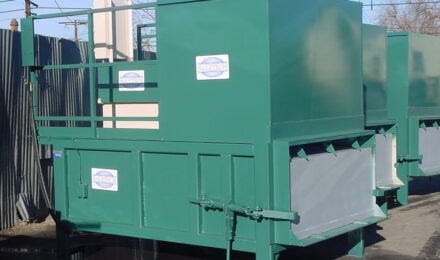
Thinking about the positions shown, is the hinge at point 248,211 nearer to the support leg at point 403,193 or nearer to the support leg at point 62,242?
the support leg at point 62,242

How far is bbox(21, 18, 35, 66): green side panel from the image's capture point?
5.12 m

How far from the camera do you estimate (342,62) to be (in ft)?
15.7

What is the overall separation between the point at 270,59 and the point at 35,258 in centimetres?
405

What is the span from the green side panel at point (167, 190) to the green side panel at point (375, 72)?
10.9ft

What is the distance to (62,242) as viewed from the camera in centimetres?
518

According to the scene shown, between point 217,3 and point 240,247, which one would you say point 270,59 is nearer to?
point 217,3

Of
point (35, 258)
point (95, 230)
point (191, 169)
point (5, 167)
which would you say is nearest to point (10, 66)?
point (5, 167)

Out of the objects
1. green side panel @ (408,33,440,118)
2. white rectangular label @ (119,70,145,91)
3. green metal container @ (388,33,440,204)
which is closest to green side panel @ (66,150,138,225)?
white rectangular label @ (119,70,145,91)

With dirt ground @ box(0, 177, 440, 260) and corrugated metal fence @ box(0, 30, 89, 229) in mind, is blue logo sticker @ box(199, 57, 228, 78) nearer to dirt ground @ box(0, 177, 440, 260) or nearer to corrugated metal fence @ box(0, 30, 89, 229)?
dirt ground @ box(0, 177, 440, 260)

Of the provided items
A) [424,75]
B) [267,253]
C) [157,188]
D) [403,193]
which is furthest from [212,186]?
[424,75]

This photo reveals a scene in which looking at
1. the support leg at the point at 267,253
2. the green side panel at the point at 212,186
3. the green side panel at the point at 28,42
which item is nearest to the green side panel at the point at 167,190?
the green side panel at the point at 212,186

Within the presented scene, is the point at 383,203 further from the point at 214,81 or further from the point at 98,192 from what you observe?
the point at 98,192

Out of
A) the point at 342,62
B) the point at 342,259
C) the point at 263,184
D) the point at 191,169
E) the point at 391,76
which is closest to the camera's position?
the point at 263,184

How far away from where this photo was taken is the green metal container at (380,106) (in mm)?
6812
